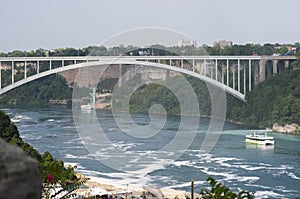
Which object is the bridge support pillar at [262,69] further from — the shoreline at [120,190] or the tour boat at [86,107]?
the shoreline at [120,190]

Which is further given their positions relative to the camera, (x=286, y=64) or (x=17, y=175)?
(x=286, y=64)

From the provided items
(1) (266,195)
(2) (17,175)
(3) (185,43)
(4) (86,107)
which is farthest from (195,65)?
(2) (17,175)

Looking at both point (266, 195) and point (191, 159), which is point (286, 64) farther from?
point (266, 195)

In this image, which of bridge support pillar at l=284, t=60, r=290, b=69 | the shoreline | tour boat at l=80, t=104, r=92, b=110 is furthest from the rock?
the shoreline

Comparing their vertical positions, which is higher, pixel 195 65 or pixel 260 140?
pixel 195 65

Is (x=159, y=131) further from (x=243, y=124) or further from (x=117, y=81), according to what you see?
(x=117, y=81)

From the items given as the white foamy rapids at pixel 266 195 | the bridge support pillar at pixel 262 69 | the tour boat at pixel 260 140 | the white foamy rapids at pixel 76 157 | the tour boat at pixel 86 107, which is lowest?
the white foamy rapids at pixel 266 195

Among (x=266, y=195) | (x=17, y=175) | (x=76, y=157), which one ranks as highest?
(x=17, y=175)

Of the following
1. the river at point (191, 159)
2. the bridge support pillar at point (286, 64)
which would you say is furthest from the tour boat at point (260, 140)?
the bridge support pillar at point (286, 64)
